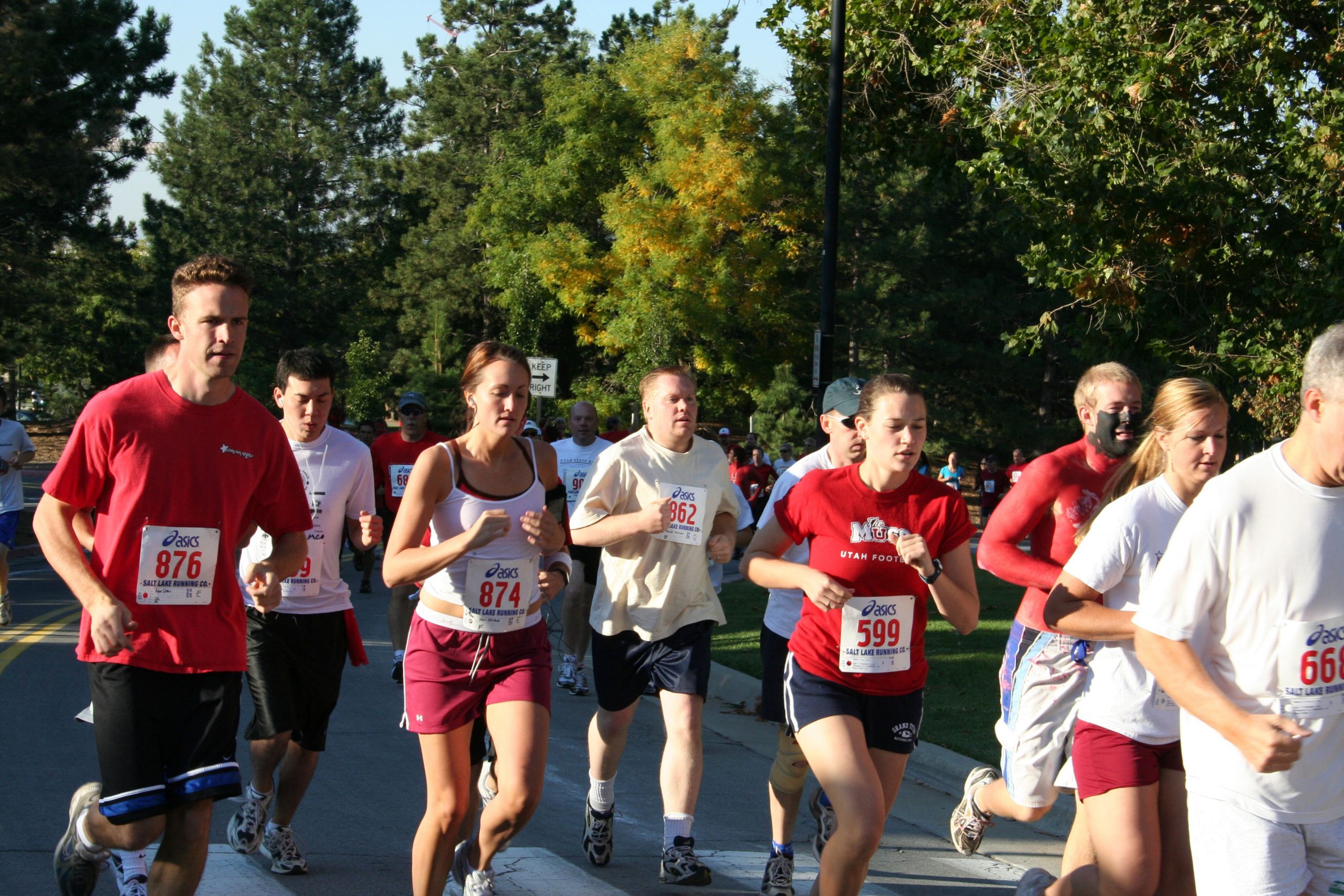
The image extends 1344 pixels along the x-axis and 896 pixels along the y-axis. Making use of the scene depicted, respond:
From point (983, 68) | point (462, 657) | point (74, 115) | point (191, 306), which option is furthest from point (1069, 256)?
point (74, 115)

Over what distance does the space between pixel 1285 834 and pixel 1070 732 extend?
1.82 meters

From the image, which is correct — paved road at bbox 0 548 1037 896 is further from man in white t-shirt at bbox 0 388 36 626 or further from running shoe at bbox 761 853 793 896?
man in white t-shirt at bbox 0 388 36 626

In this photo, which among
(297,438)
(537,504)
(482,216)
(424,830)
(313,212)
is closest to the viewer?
(424,830)

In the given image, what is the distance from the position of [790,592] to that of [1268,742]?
121 inches

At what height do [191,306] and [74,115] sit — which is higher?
[74,115]

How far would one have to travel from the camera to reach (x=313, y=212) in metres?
60.4

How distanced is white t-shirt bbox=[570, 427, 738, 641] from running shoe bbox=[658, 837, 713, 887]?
0.87 metres

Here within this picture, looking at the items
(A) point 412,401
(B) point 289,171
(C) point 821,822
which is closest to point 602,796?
(C) point 821,822

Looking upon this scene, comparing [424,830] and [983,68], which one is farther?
[983,68]

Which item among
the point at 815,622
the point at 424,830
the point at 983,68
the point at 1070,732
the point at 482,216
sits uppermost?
the point at 482,216

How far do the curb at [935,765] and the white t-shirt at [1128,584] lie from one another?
7.45 ft

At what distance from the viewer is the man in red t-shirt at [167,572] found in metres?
3.84

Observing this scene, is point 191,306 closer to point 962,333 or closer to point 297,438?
point 297,438

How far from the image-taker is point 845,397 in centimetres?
586
